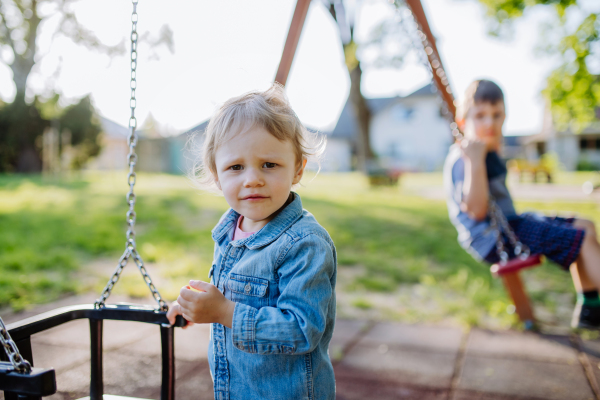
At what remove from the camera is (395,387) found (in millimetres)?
2230

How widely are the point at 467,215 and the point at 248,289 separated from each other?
1.88m

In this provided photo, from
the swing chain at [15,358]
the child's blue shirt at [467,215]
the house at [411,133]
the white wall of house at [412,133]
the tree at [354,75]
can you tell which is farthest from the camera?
the white wall of house at [412,133]

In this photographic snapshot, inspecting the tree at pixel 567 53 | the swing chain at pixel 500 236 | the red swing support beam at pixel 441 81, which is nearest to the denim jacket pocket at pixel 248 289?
the red swing support beam at pixel 441 81

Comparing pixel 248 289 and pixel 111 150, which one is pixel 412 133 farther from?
pixel 248 289

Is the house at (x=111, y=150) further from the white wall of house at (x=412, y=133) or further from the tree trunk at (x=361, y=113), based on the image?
the white wall of house at (x=412, y=133)

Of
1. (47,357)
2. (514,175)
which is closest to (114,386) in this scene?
(47,357)

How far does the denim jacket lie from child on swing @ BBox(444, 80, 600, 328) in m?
1.51

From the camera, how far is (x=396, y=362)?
2.51 m

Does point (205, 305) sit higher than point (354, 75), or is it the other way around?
point (354, 75)

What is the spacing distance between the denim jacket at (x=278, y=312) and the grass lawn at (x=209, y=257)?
7.07 feet

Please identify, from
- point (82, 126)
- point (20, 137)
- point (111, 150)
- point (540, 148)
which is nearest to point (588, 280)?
point (20, 137)

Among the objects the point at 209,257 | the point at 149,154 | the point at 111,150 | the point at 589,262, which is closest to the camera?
the point at 589,262

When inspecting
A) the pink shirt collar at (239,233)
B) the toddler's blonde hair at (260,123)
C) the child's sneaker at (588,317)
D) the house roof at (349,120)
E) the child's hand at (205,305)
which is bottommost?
the child's sneaker at (588,317)

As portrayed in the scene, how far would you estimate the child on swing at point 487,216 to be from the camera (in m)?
2.42
